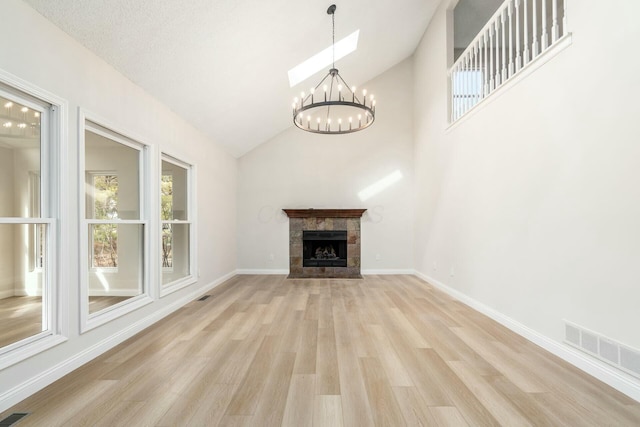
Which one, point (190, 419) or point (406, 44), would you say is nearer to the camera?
point (190, 419)

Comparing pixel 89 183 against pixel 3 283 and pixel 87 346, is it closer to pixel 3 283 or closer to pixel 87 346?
pixel 3 283

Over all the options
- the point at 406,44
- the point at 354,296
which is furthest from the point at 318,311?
the point at 406,44

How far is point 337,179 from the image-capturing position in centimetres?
679

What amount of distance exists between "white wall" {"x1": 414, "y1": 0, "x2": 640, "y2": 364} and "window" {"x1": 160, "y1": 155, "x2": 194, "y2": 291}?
3.75 metres

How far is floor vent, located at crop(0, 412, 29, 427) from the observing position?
1732 mm

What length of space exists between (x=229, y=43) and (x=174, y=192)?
2.00 m

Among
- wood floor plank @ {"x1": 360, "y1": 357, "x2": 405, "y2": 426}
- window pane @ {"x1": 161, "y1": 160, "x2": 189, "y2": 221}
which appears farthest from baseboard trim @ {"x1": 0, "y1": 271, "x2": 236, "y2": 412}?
wood floor plank @ {"x1": 360, "y1": 357, "x2": 405, "y2": 426}

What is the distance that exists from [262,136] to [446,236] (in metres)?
3.92

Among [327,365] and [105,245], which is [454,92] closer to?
[327,365]

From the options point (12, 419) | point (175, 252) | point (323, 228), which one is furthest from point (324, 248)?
point (12, 419)

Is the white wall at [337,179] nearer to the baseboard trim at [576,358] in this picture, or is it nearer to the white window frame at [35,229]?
the baseboard trim at [576,358]

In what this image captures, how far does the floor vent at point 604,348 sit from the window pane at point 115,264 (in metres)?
3.80

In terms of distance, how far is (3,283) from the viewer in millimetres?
2053

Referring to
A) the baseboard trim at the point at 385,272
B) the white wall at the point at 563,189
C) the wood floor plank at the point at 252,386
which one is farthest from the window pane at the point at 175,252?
the white wall at the point at 563,189
